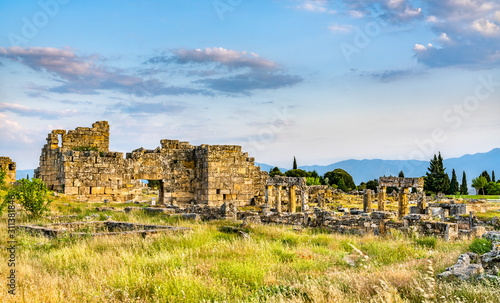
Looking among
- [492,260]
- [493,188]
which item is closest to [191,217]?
[492,260]

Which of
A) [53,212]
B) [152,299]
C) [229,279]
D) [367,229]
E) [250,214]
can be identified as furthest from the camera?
[250,214]

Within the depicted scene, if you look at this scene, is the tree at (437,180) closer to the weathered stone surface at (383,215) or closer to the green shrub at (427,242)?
the weathered stone surface at (383,215)

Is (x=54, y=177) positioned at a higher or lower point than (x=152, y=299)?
higher

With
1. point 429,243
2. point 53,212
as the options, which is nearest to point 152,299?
point 429,243

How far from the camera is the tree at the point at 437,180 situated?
6756cm

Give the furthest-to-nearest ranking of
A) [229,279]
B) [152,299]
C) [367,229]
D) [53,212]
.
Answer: [53,212] < [367,229] < [229,279] < [152,299]

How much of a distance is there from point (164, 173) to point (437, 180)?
5411 cm

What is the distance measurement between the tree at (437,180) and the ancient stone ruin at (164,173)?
4889 centimetres

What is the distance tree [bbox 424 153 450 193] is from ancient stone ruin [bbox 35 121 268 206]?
48.9 m

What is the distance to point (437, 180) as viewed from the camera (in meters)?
68.3

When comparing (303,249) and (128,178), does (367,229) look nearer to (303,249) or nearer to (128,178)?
(303,249)

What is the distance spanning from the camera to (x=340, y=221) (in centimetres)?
1731

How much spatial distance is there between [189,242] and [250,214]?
387 inches

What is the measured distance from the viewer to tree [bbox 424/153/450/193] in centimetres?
6756
